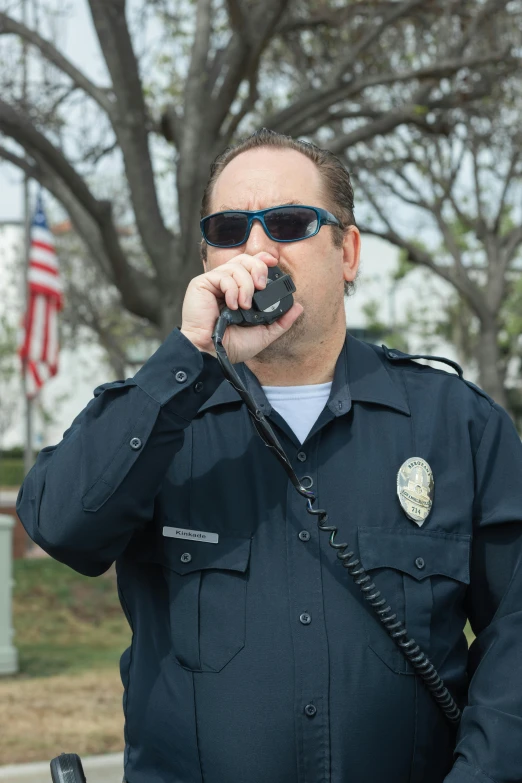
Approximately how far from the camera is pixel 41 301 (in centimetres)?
1644

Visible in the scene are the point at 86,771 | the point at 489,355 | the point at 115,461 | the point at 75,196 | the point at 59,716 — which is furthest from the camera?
the point at 489,355

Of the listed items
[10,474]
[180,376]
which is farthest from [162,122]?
[10,474]

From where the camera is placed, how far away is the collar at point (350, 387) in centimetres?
254

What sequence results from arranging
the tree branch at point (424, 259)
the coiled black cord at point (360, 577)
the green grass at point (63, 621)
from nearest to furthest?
the coiled black cord at point (360, 577) < the green grass at point (63, 621) < the tree branch at point (424, 259)

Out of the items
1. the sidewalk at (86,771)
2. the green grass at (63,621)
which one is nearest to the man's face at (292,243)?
the sidewalk at (86,771)

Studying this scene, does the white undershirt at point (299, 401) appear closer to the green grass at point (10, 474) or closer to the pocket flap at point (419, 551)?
the pocket flap at point (419, 551)

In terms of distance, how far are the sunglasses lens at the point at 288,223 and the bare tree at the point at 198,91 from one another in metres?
7.63

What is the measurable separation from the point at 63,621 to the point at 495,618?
31.0ft

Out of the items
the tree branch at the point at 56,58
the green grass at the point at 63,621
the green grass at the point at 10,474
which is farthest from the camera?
the green grass at the point at 10,474

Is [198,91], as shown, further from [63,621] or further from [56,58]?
[63,621]

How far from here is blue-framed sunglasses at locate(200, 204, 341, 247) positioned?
261cm

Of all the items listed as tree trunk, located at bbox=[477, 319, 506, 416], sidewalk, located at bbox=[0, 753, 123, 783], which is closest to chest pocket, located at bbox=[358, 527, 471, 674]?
sidewalk, located at bbox=[0, 753, 123, 783]

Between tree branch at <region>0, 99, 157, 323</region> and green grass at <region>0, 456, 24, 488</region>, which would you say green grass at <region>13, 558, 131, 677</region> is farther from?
green grass at <region>0, 456, 24, 488</region>

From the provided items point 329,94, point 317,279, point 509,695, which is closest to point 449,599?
point 509,695
